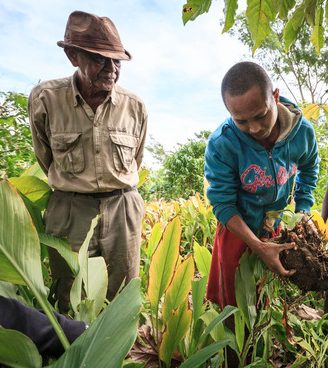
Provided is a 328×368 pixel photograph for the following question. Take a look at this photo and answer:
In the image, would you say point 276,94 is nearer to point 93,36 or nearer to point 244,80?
point 244,80

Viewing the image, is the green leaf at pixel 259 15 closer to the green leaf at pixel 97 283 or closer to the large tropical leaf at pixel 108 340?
the large tropical leaf at pixel 108 340

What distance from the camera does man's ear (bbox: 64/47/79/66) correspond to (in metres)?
1.90

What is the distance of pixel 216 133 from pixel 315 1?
2.16 feet

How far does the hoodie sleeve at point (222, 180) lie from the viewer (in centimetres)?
151

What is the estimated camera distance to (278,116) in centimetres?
153

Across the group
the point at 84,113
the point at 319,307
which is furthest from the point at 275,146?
the point at 319,307

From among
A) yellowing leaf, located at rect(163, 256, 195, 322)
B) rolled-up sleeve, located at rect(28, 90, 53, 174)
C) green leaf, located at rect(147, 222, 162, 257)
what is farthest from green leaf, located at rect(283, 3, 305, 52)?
green leaf, located at rect(147, 222, 162, 257)

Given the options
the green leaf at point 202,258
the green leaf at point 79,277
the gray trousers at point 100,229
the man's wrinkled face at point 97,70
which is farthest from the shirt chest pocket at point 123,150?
the green leaf at point 79,277

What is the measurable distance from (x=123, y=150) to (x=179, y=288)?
81 cm

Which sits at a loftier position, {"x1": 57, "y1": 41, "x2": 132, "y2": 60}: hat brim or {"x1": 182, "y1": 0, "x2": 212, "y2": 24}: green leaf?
{"x1": 57, "y1": 41, "x2": 132, "y2": 60}: hat brim

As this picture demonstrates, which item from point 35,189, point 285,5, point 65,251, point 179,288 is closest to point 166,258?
point 179,288

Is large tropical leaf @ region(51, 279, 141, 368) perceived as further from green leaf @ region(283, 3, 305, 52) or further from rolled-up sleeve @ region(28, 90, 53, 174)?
rolled-up sleeve @ region(28, 90, 53, 174)

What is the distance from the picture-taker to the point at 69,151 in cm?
195

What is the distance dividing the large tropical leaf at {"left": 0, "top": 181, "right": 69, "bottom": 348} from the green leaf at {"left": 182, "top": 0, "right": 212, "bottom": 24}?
1.85 feet
